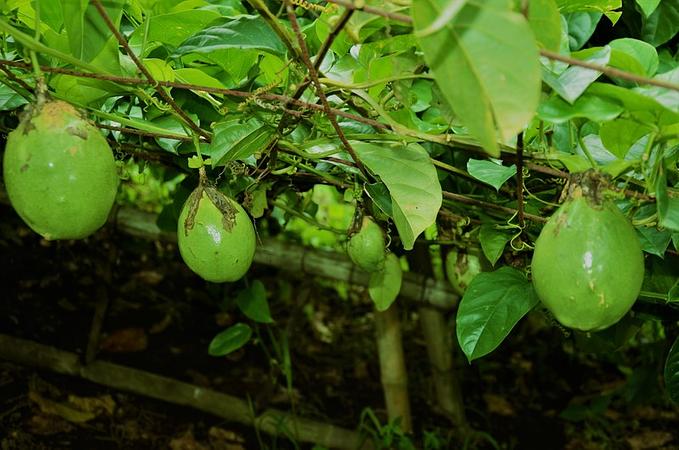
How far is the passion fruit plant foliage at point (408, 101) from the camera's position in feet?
1.68

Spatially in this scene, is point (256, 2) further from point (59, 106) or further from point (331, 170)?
point (331, 170)

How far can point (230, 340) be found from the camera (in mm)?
1892

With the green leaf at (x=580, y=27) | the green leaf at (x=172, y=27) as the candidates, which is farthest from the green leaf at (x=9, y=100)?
the green leaf at (x=580, y=27)

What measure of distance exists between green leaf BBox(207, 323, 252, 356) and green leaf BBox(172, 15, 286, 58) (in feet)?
3.73

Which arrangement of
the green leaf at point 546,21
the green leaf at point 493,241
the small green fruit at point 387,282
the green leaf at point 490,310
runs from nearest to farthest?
the green leaf at point 546,21, the green leaf at point 490,310, the green leaf at point 493,241, the small green fruit at point 387,282

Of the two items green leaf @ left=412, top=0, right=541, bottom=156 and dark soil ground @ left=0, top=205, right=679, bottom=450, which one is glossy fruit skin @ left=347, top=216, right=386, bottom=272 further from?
dark soil ground @ left=0, top=205, right=679, bottom=450

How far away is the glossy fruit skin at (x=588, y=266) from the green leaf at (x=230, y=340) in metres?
1.30

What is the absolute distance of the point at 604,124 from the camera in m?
0.71

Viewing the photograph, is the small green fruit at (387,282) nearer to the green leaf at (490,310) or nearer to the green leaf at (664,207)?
the green leaf at (490,310)

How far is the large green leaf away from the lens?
681mm

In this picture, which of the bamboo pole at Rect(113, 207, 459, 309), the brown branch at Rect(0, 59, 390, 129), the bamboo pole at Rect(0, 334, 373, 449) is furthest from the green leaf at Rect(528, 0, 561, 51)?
the bamboo pole at Rect(0, 334, 373, 449)

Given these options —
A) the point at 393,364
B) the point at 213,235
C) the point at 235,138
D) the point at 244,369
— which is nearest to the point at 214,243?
the point at 213,235

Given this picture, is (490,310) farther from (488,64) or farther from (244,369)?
(244,369)

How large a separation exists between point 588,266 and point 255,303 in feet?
4.23
